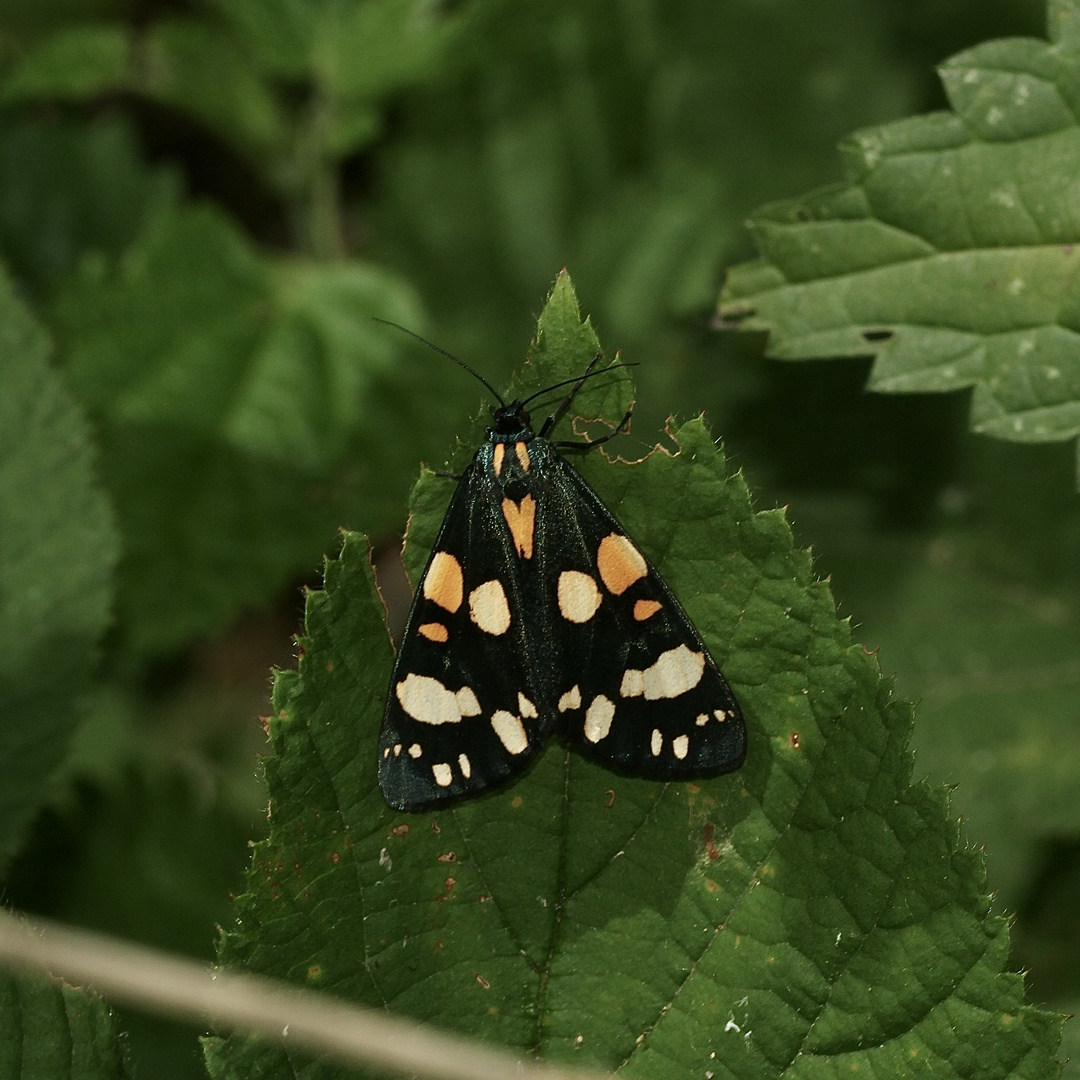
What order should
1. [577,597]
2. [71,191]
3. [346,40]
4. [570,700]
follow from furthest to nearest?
1. [71,191]
2. [346,40]
3. [577,597]
4. [570,700]

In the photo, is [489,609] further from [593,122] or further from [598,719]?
[593,122]

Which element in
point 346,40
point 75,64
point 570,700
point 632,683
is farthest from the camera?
point 346,40

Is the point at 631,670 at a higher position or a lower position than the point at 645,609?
lower

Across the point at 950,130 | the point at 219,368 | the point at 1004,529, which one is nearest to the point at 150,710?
the point at 219,368

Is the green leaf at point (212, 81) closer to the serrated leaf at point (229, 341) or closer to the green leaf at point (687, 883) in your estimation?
the serrated leaf at point (229, 341)

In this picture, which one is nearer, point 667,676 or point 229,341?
point 667,676

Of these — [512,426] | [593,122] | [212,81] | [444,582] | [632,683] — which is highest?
[212,81]

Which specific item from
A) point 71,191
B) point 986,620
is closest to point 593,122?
point 71,191
